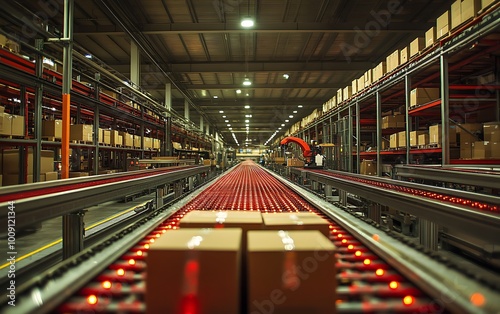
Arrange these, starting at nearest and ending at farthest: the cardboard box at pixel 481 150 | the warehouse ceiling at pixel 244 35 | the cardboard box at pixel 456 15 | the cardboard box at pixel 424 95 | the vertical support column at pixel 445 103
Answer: the cardboard box at pixel 456 15, the vertical support column at pixel 445 103, the cardboard box at pixel 481 150, the cardboard box at pixel 424 95, the warehouse ceiling at pixel 244 35

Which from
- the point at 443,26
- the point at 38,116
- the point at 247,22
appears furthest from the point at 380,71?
the point at 38,116

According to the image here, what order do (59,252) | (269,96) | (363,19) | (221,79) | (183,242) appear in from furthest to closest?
(269,96)
(221,79)
(363,19)
(59,252)
(183,242)

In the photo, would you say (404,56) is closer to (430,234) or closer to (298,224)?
(430,234)

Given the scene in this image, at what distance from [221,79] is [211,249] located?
12849mm

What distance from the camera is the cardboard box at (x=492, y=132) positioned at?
439 centimetres

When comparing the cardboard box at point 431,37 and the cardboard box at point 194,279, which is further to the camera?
the cardboard box at point 431,37

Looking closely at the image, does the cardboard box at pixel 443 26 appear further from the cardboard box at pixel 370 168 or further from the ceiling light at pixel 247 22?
the ceiling light at pixel 247 22

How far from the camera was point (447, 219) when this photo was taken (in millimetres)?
1564

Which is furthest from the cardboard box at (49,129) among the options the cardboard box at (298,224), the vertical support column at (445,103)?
the vertical support column at (445,103)

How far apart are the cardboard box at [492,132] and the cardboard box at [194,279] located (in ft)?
17.7

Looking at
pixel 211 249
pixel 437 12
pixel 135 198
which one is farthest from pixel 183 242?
pixel 437 12

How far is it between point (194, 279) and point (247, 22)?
7.63 meters

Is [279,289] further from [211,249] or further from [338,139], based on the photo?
[338,139]

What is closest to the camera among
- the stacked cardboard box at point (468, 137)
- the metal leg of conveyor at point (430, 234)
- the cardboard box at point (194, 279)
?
the cardboard box at point (194, 279)
